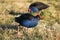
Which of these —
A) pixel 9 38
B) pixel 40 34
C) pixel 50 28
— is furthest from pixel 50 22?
pixel 9 38

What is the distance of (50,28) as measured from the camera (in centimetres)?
727

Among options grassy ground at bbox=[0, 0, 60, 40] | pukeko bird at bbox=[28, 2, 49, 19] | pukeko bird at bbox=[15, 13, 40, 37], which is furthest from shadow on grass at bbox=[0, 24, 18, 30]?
pukeko bird at bbox=[28, 2, 49, 19]

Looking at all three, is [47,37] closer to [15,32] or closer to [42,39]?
[42,39]

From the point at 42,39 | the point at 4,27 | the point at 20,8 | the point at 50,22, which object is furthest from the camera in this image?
the point at 20,8

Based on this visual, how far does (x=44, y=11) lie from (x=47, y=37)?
74.4 inches

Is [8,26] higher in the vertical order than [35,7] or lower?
lower

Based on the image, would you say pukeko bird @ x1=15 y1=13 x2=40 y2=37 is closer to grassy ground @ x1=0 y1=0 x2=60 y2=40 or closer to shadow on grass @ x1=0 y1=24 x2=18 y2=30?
grassy ground @ x1=0 y1=0 x2=60 y2=40

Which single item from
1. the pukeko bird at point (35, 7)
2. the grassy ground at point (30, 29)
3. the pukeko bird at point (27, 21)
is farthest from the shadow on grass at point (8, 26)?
the pukeko bird at point (35, 7)

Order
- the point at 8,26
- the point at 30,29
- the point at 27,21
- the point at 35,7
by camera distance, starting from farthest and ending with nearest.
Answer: the point at 35,7
the point at 8,26
the point at 30,29
the point at 27,21

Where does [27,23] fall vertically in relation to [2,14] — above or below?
above

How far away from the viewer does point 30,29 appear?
23.3 feet

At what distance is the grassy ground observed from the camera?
6.73m

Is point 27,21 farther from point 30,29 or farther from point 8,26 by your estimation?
point 8,26

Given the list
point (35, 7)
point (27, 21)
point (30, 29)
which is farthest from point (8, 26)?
point (35, 7)
